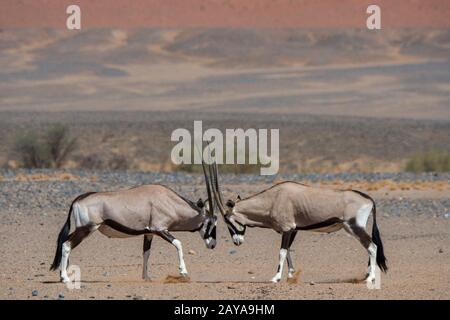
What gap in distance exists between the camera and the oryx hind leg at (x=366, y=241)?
12922 mm

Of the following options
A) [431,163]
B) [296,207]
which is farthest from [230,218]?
[431,163]

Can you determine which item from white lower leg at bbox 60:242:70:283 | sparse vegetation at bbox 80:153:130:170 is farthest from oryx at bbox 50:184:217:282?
sparse vegetation at bbox 80:153:130:170

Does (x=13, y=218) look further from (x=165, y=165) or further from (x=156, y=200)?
(x=165, y=165)

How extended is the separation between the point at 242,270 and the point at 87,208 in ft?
7.74

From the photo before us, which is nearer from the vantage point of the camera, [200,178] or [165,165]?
[200,178]

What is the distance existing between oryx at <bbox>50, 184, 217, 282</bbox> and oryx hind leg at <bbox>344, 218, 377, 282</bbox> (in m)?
1.43

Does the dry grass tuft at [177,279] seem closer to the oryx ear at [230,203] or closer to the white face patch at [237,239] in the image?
the white face patch at [237,239]

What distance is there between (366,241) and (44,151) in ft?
79.2

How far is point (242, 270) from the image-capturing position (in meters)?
14.6

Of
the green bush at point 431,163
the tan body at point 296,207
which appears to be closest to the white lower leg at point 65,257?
the tan body at point 296,207

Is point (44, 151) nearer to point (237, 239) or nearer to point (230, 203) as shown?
point (230, 203)

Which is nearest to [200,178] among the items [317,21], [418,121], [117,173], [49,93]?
[117,173]

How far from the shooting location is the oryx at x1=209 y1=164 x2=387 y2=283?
1312cm

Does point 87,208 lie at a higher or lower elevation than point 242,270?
higher
